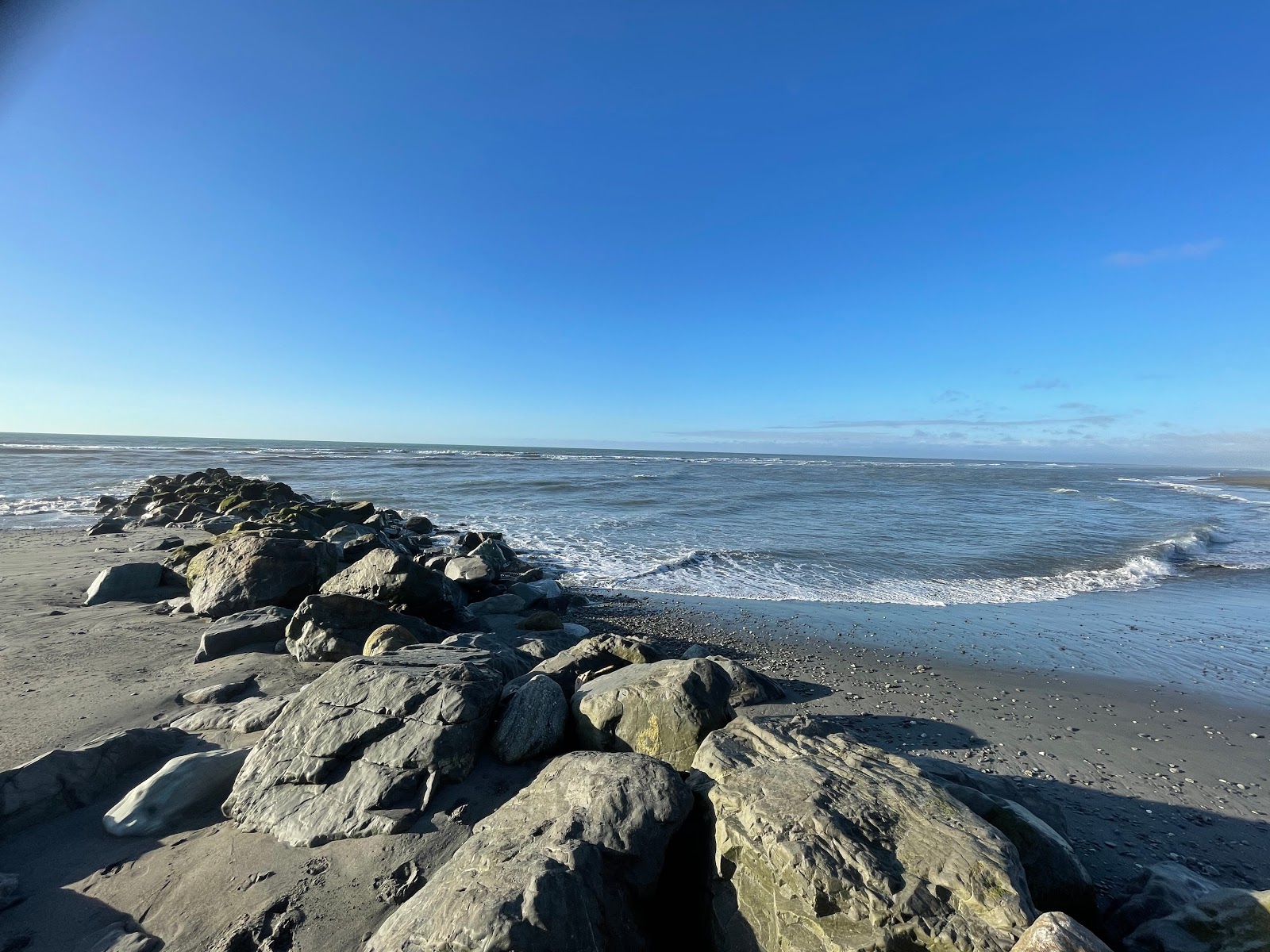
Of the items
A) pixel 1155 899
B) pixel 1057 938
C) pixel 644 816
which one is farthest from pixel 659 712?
pixel 1155 899

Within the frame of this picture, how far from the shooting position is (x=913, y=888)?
2.49 meters

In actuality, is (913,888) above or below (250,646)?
above

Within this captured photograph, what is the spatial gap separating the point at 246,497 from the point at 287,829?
21.2 metres

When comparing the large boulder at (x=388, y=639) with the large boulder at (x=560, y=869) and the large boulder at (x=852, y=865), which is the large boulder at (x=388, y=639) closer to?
the large boulder at (x=560, y=869)

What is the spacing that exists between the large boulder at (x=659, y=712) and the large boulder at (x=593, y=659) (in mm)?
875

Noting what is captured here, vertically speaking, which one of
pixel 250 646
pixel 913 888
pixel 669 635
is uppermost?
pixel 913 888

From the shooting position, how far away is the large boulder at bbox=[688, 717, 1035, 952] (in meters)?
2.40

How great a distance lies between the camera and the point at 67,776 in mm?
3680

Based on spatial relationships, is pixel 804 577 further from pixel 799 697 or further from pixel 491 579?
pixel 491 579

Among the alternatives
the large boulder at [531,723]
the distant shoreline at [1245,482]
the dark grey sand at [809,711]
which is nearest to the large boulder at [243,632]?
the dark grey sand at [809,711]

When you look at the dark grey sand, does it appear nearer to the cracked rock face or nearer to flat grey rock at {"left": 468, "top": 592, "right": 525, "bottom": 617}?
the cracked rock face

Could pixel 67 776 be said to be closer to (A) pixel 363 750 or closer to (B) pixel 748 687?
(A) pixel 363 750

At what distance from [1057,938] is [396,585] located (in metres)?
6.95

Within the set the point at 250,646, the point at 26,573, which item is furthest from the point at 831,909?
the point at 26,573
